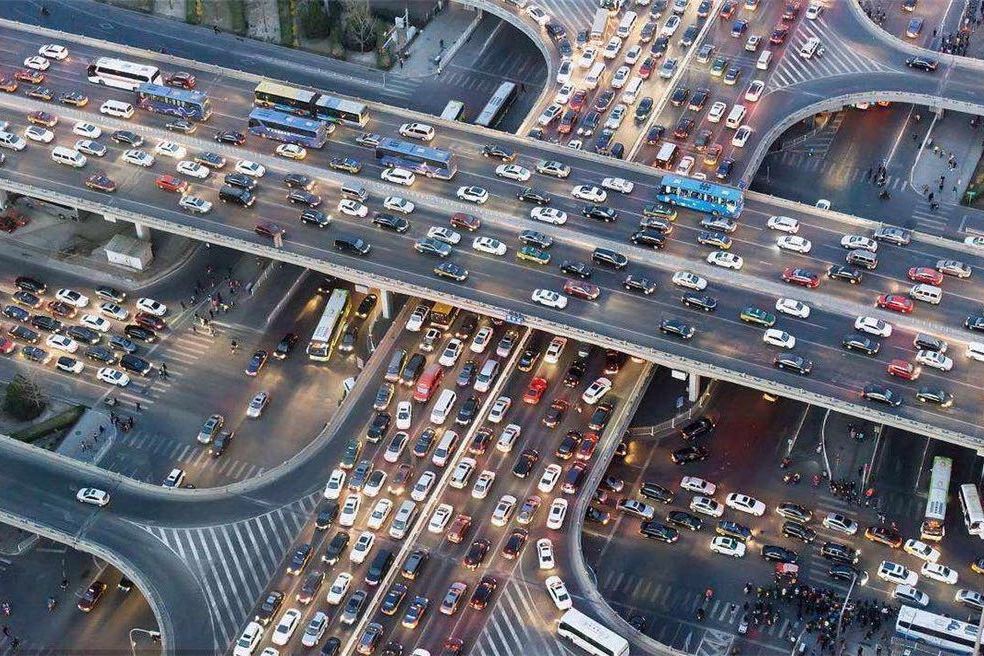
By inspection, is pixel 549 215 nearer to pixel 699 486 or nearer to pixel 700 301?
pixel 700 301

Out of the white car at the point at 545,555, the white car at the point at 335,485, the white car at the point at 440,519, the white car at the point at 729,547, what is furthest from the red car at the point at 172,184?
the white car at the point at 729,547

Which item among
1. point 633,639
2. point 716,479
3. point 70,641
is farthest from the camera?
point 716,479

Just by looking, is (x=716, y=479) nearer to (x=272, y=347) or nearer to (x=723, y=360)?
(x=723, y=360)

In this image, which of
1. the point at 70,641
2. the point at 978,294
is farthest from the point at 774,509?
the point at 70,641

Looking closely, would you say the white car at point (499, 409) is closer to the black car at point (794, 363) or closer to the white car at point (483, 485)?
the white car at point (483, 485)

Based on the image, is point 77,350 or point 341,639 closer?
point 341,639

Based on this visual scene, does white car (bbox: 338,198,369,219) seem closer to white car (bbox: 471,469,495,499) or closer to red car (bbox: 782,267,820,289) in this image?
white car (bbox: 471,469,495,499)

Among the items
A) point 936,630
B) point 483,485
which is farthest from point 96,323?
point 936,630
